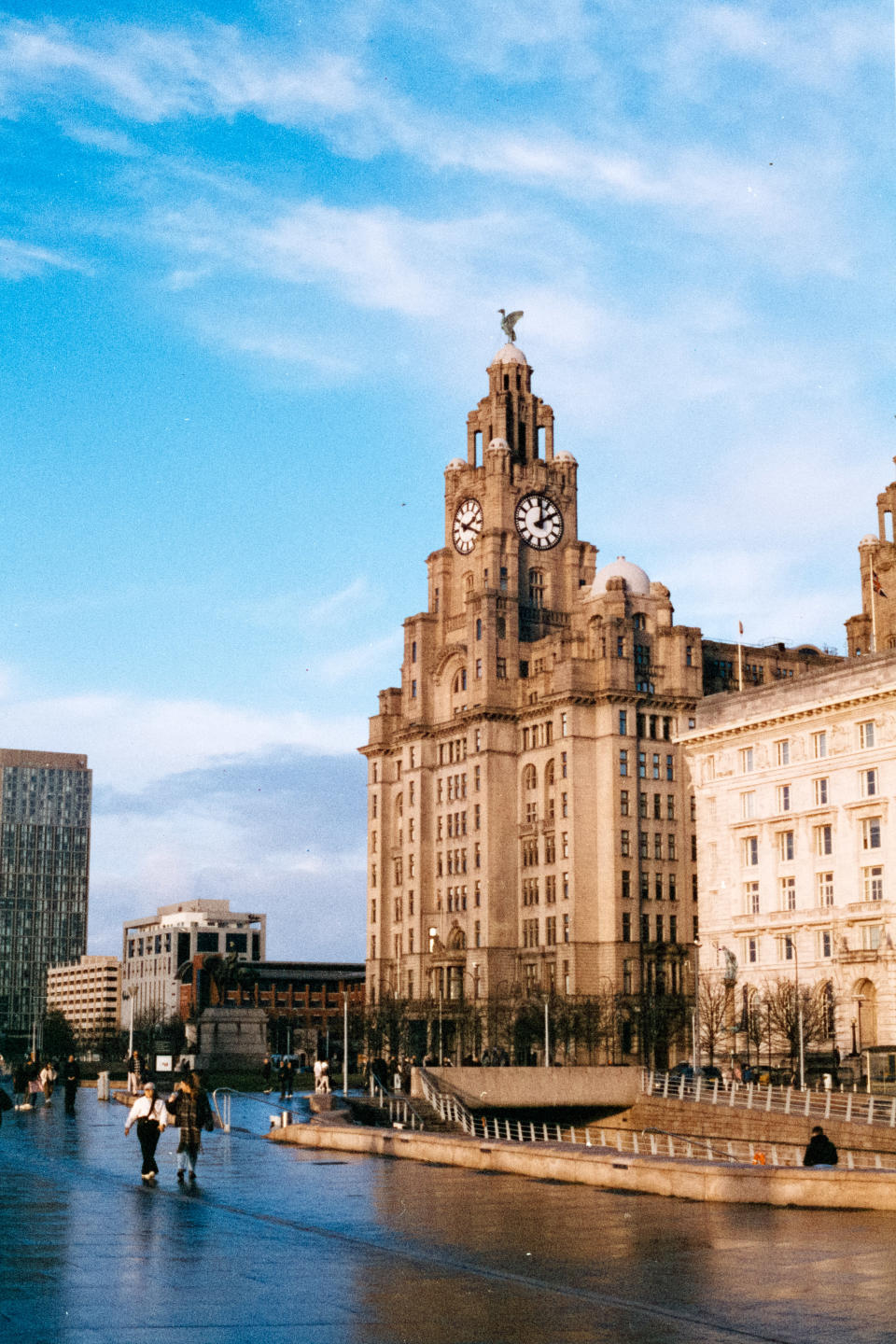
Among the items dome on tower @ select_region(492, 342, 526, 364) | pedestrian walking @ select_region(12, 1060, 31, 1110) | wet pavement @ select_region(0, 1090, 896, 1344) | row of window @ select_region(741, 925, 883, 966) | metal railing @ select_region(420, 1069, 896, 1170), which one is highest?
dome on tower @ select_region(492, 342, 526, 364)

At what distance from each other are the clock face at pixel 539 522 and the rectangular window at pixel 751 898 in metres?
54.9

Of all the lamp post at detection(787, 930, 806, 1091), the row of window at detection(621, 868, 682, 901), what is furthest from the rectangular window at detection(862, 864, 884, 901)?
the row of window at detection(621, 868, 682, 901)

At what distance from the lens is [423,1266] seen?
1953cm

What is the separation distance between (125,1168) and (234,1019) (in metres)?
55.9

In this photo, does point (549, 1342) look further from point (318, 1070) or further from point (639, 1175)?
point (318, 1070)

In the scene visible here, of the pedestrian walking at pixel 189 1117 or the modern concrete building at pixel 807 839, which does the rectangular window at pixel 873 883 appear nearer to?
the modern concrete building at pixel 807 839

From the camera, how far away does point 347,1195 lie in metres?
Result: 28.2

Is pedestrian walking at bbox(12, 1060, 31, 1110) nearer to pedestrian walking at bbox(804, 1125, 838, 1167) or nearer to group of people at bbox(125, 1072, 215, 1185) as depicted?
group of people at bbox(125, 1072, 215, 1185)

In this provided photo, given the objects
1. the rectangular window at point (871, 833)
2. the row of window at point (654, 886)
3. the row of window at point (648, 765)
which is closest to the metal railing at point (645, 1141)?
the rectangular window at point (871, 833)

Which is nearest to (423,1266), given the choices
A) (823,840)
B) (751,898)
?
(823,840)

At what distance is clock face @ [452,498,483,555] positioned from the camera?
149625 mm

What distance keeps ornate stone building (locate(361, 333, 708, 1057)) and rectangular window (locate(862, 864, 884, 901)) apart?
108 ft

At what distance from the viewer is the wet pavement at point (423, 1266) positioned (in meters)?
15.6

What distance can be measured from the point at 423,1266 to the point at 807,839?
7793 cm
